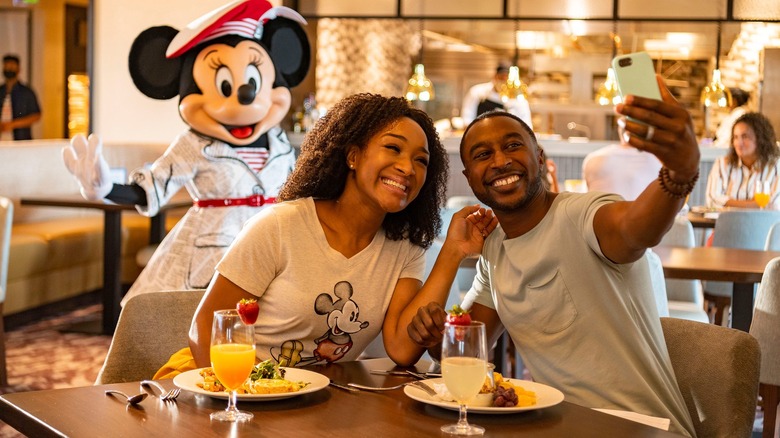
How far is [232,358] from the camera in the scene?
67.3 inches

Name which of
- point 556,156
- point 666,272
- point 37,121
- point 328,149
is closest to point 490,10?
point 556,156

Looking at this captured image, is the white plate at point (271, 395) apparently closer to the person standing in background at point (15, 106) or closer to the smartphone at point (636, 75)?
the smartphone at point (636, 75)

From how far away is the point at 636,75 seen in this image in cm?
167

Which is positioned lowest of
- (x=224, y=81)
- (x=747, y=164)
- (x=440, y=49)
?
(x=747, y=164)

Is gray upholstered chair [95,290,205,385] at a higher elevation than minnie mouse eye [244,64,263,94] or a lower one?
lower

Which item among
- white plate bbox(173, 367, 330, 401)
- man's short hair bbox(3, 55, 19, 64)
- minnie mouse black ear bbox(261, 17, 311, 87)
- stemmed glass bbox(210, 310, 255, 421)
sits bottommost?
white plate bbox(173, 367, 330, 401)

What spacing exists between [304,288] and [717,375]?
0.87 metres

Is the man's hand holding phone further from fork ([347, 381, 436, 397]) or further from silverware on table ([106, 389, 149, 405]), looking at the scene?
silverware on table ([106, 389, 149, 405])

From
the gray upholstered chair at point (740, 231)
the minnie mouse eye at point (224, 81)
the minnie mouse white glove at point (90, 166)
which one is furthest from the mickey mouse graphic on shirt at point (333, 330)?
the gray upholstered chair at point (740, 231)

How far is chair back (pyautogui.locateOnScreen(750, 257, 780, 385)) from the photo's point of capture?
3246 millimetres

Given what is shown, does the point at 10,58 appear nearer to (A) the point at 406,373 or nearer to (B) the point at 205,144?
(B) the point at 205,144

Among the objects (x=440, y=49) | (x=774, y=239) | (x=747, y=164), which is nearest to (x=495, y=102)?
(x=747, y=164)

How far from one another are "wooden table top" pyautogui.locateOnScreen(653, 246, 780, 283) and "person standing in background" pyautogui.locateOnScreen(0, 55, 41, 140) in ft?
22.2

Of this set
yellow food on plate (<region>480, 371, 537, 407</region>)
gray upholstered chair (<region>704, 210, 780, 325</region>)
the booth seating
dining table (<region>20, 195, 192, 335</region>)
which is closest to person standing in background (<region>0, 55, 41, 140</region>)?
the booth seating
